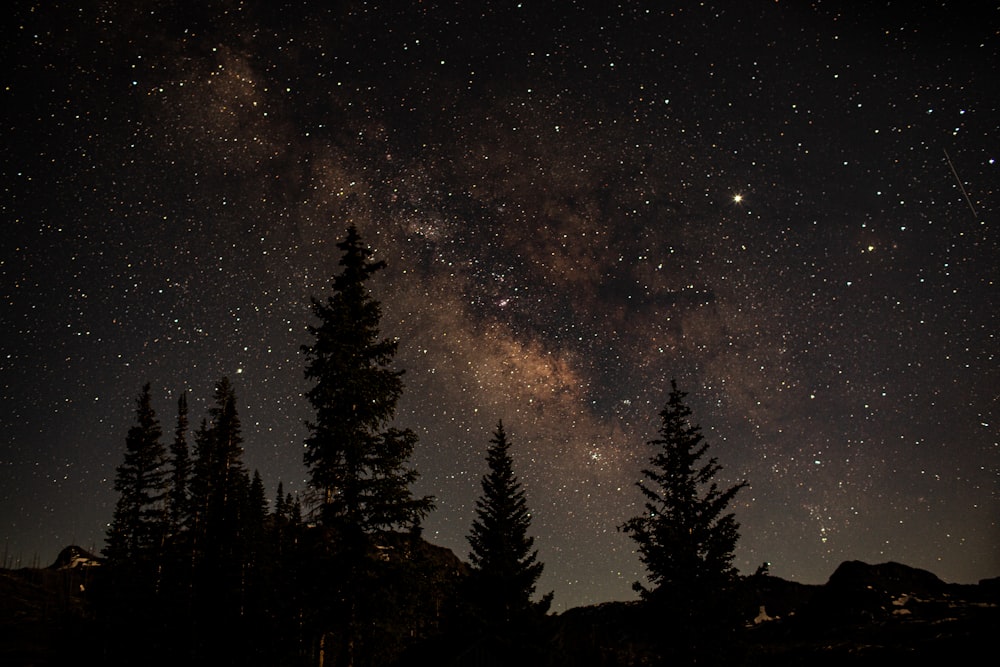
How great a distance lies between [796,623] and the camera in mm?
117562

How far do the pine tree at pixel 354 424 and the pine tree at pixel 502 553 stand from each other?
33.2 feet

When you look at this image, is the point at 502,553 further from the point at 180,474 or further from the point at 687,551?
the point at 180,474

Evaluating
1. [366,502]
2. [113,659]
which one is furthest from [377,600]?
[113,659]

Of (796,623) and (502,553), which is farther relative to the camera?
(796,623)

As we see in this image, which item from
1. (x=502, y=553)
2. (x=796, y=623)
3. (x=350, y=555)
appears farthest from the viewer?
(x=796, y=623)

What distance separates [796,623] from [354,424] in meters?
140

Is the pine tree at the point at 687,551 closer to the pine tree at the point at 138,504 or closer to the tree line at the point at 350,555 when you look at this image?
the tree line at the point at 350,555

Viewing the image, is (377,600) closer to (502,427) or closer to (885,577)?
(502,427)

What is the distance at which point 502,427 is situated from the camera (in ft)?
90.4

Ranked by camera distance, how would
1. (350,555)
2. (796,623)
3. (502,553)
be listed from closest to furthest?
(350,555)
(502,553)
(796,623)

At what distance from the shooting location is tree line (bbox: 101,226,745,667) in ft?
47.9

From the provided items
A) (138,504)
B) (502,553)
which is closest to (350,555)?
(502,553)

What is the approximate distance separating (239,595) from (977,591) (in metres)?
163

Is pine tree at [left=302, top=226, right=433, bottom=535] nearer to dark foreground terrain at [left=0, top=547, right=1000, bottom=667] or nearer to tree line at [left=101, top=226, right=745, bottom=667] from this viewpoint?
tree line at [left=101, top=226, right=745, bottom=667]
